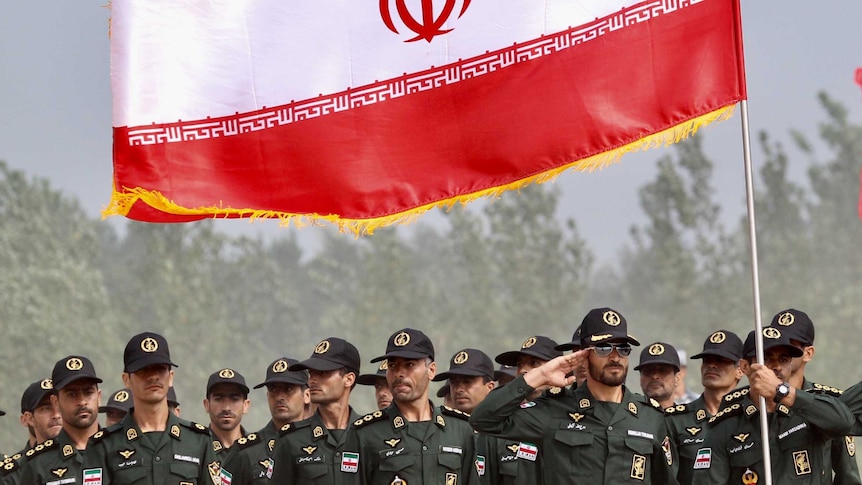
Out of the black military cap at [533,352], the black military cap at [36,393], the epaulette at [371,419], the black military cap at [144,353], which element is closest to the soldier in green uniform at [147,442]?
the black military cap at [144,353]

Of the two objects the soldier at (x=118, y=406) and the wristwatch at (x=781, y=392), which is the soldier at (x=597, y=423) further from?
the soldier at (x=118, y=406)

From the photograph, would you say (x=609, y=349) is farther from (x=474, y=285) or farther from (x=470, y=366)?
(x=474, y=285)

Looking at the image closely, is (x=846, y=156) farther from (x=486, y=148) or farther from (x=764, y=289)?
(x=486, y=148)

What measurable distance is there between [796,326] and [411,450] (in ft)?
8.34

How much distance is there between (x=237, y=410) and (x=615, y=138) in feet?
15.0

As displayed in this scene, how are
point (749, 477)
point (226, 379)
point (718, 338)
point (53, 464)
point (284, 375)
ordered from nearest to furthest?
point (749, 477) → point (53, 464) → point (718, 338) → point (284, 375) → point (226, 379)

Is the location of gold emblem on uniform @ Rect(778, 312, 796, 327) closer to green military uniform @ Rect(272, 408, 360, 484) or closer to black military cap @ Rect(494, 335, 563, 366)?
black military cap @ Rect(494, 335, 563, 366)

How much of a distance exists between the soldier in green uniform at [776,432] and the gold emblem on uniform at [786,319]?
0.09 metres

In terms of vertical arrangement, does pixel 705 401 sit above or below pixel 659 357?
below

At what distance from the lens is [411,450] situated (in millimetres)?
8836

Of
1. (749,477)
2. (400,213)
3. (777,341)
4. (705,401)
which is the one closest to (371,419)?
(400,213)

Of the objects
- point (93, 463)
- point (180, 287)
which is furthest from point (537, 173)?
point (180, 287)

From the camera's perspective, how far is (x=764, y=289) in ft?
153

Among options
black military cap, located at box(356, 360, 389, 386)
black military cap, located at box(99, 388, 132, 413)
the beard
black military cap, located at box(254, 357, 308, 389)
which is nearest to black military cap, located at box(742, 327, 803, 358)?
the beard
